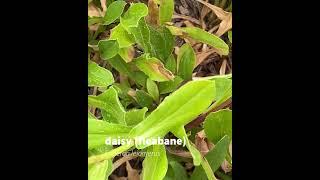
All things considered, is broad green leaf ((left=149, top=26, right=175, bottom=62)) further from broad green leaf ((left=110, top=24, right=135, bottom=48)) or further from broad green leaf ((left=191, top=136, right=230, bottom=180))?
broad green leaf ((left=191, top=136, right=230, bottom=180))

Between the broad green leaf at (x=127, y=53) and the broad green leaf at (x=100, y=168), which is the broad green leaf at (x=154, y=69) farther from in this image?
the broad green leaf at (x=100, y=168)

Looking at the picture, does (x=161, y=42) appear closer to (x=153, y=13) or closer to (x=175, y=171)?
(x=153, y=13)

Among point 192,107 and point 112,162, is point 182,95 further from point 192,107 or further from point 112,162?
point 112,162

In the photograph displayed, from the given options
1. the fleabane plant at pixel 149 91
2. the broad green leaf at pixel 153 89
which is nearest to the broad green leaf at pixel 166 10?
the fleabane plant at pixel 149 91

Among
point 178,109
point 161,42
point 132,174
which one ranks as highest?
point 161,42

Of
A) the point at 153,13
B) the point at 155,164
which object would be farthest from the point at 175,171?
the point at 153,13

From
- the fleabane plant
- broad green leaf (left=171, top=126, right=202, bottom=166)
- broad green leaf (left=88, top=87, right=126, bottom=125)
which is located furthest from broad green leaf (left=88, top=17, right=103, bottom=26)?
broad green leaf (left=171, top=126, right=202, bottom=166)

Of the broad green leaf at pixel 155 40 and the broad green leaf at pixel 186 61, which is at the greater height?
the broad green leaf at pixel 155 40
